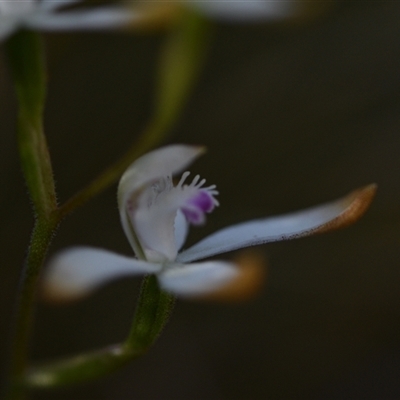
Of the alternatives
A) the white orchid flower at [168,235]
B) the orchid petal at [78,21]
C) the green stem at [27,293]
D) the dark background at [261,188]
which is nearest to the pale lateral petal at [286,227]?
the white orchid flower at [168,235]

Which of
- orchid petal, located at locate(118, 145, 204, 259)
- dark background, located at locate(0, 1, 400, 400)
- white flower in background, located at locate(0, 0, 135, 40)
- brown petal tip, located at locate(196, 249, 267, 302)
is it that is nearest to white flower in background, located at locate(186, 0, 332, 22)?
white flower in background, located at locate(0, 0, 135, 40)

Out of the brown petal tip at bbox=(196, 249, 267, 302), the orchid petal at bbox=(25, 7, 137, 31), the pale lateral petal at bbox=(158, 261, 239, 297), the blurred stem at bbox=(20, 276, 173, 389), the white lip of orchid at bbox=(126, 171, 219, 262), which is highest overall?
the orchid petal at bbox=(25, 7, 137, 31)

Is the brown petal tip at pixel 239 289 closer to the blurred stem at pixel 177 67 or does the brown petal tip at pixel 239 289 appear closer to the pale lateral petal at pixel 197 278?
the pale lateral petal at pixel 197 278

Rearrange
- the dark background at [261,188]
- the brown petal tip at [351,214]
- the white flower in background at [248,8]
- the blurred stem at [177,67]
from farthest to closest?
1. the dark background at [261,188]
2. the blurred stem at [177,67]
3. the white flower in background at [248,8]
4. the brown petal tip at [351,214]

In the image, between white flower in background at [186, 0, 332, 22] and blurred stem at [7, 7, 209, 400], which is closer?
blurred stem at [7, 7, 209, 400]

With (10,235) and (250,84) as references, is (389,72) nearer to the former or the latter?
(250,84)

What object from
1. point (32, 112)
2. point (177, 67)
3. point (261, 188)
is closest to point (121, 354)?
point (32, 112)

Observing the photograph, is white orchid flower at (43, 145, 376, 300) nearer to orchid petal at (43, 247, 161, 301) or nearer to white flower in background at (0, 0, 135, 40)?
orchid petal at (43, 247, 161, 301)
